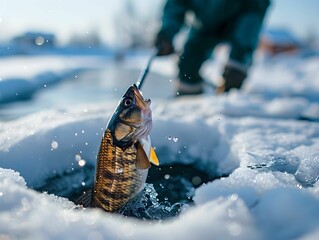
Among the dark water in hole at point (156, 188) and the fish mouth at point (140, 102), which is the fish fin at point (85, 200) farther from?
the fish mouth at point (140, 102)

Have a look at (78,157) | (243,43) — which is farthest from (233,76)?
(78,157)

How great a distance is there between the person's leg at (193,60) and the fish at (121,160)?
421 cm

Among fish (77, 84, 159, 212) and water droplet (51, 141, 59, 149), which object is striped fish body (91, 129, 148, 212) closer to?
fish (77, 84, 159, 212)

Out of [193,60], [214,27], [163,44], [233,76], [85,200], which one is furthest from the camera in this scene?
[193,60]

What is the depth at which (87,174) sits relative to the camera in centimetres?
294

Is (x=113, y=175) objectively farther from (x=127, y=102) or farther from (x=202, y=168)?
(x=202, y=168)

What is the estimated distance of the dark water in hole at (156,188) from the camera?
7.58ft

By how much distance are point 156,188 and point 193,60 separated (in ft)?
12.9

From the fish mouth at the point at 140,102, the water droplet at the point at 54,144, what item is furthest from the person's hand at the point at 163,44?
the fish mouth at the point at 140,102

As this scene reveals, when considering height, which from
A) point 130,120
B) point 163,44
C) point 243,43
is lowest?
point 163,44

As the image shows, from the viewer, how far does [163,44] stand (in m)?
5.30

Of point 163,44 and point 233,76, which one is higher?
point 163,44

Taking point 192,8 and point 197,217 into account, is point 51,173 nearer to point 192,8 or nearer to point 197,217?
point 197,217

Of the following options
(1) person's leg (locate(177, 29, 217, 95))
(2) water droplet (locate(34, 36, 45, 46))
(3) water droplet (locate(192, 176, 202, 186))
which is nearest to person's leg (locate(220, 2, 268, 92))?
(1) person's leg (locate(177, 29, 217, 95))
